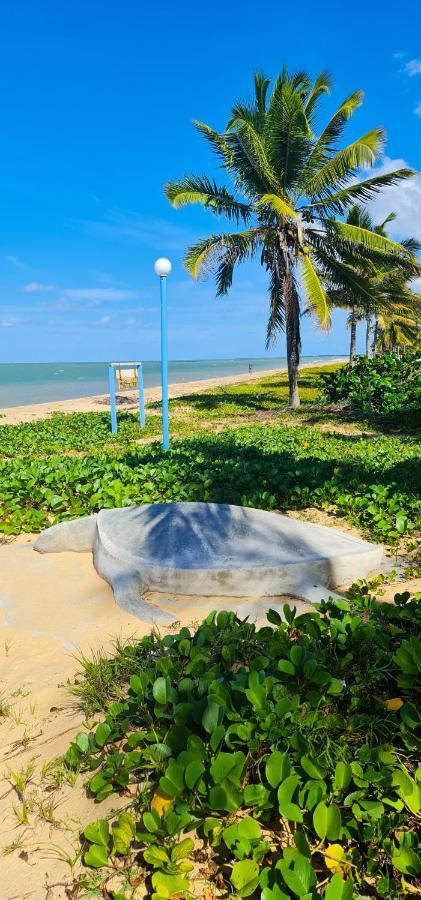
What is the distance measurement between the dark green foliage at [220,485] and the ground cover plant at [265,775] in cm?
268

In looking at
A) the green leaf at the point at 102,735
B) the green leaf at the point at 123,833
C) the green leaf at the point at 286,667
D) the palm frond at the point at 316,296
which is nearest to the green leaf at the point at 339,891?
the green leaf at the point at 123,833

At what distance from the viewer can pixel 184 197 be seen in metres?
14.8

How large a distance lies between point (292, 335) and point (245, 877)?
15417mm

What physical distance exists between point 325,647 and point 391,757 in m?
0.75

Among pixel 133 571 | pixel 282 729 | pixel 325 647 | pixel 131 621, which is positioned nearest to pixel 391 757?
pixel 282 729

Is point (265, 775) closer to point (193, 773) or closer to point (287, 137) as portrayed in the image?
point (193, 773)

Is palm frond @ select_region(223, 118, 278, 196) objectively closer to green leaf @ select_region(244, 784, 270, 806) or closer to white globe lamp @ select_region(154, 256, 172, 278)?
white globe lamp @ select_region(154, 256, 172, 278)

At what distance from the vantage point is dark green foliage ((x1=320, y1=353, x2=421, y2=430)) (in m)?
11.9

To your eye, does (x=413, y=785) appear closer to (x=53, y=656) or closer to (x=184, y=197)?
(x=53, y=656)

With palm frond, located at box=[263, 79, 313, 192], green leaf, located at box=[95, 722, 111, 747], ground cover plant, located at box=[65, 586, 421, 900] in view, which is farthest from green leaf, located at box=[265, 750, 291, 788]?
palm frond, located at box=[263, 79, 313, 192]

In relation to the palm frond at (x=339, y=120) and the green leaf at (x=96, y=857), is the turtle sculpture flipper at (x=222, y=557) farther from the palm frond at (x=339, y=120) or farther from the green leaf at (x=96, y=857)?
the palm frond at (x=339, y=120)

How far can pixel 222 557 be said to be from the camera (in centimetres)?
356

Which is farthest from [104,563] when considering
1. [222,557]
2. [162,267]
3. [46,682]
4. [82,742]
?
[162,267]

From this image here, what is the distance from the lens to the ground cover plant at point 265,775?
1.45 metres
